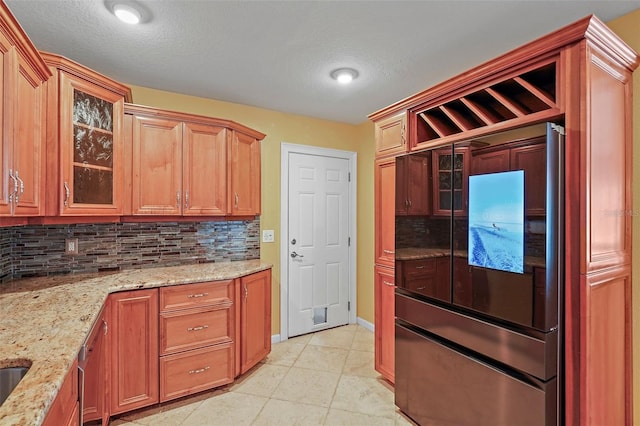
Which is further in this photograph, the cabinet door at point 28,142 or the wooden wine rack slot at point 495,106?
the wooden wine rack slot at point 495,106

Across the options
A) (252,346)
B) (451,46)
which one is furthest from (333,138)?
Result: (252,346)

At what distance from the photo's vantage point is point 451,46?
6.61 feet

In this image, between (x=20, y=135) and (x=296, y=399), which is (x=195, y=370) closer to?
(x=296, y=399)

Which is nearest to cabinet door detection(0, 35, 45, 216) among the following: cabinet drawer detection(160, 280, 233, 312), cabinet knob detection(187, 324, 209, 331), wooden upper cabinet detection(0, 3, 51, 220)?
wooden upper cabinet detection(0, 3, 51, 220)

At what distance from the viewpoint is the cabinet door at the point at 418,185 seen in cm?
195

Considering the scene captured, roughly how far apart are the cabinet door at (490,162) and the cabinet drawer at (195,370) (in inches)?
82.5

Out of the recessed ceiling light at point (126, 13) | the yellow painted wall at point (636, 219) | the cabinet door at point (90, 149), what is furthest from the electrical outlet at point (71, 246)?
the yellow painted wall at point (636, 219)

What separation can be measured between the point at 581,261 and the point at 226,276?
212cm

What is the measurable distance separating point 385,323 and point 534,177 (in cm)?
155

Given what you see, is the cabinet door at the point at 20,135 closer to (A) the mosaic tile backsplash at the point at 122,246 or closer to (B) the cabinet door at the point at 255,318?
(A) the mosaic tile backsplash at the point at 122,246

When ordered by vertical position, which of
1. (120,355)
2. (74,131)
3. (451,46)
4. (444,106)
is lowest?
(120,355)

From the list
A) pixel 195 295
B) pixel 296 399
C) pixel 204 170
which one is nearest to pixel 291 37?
pixel 204 170

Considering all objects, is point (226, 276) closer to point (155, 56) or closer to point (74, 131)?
point (74, 131)

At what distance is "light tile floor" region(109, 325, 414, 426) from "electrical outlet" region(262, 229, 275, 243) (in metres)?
1.11
